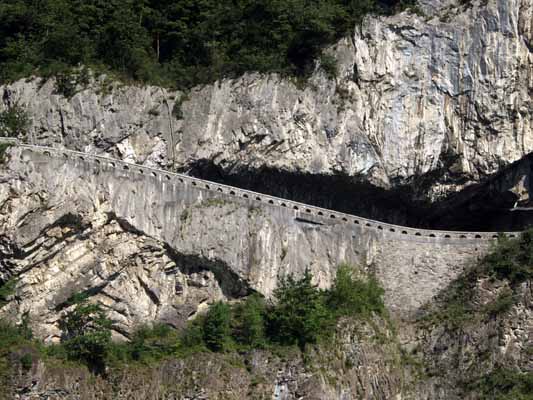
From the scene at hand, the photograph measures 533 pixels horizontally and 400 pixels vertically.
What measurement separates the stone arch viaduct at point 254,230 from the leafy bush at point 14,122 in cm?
257

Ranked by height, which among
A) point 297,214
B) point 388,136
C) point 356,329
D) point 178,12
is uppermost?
point 178,12

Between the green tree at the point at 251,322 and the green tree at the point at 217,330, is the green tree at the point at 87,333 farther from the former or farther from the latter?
the green tree at the point at 251,322

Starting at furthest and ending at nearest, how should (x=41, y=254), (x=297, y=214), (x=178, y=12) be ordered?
1. (x=178, y=12)
2. (x=297, y=214)
3. (x=41, y=254)

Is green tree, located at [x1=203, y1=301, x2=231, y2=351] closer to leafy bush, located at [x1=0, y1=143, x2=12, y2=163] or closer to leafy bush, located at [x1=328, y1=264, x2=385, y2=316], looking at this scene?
leafy bush, located at [x1=328, y1=264, x2=385, y2=316]

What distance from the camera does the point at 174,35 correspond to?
5688 cm

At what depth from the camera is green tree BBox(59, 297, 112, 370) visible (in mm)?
46219

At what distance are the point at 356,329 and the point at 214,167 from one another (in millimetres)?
8575

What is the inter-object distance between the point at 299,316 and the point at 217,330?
9.87ft

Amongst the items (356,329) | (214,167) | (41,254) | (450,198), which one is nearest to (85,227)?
(41,254)

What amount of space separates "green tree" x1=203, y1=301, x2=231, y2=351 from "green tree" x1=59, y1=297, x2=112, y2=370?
351 cm

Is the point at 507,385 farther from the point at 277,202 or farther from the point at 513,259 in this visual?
the point at 277,202

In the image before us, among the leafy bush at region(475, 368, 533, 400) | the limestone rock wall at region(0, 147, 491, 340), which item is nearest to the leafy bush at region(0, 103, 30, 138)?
the limestone rock wall at region(0, 147, 491, 340)

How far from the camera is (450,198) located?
53.7 meters

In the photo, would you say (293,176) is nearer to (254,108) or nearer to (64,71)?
(254,108)
